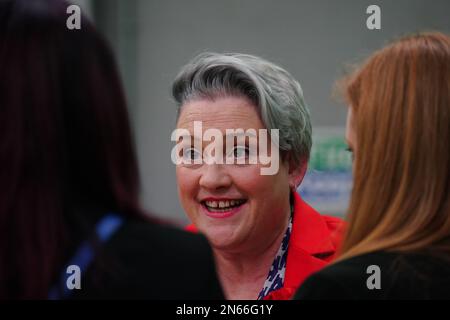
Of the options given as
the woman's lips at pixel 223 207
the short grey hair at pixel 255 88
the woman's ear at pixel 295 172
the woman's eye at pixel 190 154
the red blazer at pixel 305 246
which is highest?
the short grey hair at pixel 255 88

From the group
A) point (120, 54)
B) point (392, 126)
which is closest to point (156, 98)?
point (120, 54)

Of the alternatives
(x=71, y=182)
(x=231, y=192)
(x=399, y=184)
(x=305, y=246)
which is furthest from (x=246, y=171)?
(x=71, y=182)

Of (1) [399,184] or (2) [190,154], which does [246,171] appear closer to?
(2) [190,154]

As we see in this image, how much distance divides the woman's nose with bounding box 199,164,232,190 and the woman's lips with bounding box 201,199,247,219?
0.19ft

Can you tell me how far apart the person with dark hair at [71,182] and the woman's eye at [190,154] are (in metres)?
1.13

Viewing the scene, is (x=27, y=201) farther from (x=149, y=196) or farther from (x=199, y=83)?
(x=149, y=196)

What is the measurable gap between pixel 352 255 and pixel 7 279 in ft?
2.20

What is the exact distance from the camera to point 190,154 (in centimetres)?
246

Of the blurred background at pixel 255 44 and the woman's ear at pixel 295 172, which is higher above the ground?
the blurred background at pixel 255 44

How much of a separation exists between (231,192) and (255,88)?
0.35 metres

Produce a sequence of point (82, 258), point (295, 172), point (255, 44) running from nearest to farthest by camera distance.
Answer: point (82, 258), point (295, 172), point (255, 44)

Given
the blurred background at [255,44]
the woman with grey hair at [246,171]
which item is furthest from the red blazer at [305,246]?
the blurred background at [255,44]

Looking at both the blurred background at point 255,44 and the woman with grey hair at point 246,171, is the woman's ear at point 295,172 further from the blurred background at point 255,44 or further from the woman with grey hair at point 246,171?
the blurred background at point 255,44

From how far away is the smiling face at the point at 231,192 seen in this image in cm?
240
